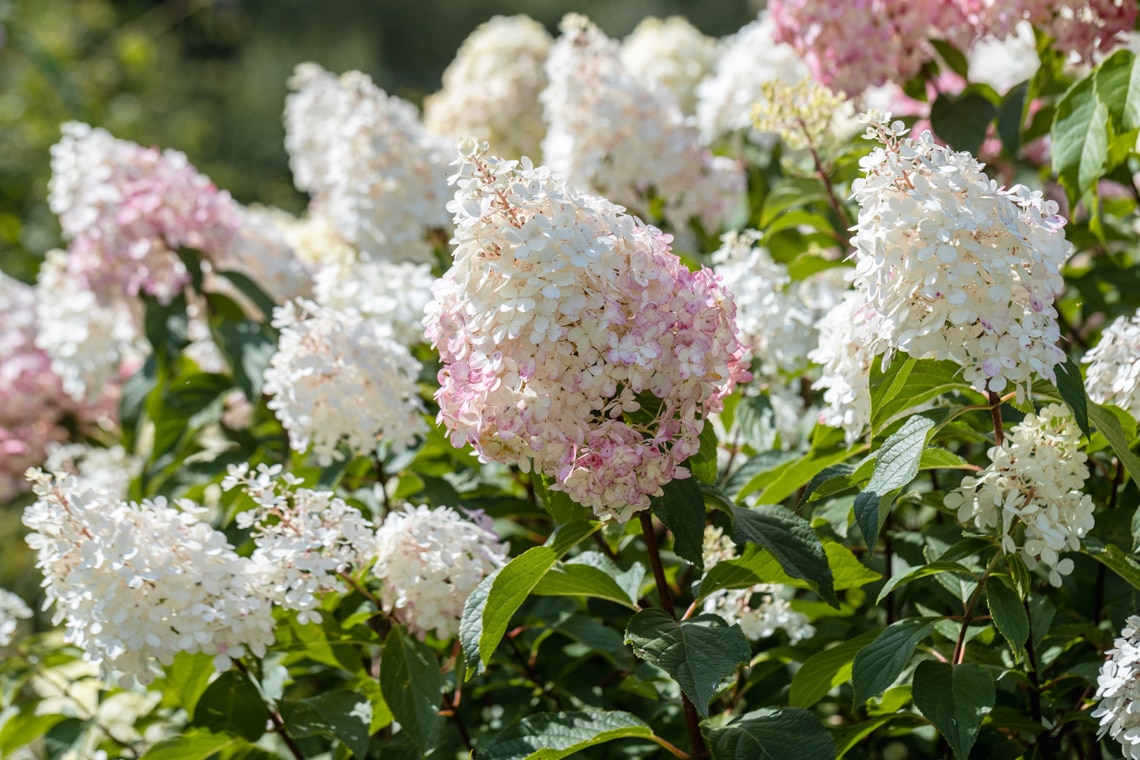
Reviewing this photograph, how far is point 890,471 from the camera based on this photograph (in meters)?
1.15

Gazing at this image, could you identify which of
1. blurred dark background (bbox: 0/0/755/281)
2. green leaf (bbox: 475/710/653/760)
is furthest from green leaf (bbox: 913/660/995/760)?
blurred dark background (bbox: 0/0/755/281)

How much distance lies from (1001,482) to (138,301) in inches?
71.7

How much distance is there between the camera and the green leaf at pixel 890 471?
3.72ft

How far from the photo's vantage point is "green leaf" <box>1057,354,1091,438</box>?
1112 millimetres

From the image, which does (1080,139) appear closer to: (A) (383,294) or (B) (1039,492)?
(B) (1039,492)

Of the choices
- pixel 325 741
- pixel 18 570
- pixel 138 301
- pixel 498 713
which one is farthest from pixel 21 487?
pixel 18 570

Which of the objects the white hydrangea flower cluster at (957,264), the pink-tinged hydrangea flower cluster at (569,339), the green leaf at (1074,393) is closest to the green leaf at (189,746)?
the pink-tinged hydrangea flower cluster at (569,339)

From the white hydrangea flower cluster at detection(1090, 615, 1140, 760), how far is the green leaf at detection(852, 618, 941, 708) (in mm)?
175

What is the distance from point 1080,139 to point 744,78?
111 cm

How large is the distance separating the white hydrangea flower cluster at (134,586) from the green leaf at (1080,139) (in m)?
1.24

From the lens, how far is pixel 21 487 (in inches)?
104

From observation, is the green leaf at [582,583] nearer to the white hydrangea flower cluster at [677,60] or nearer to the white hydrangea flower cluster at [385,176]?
the white hydrangea flower cluster at [385,176]

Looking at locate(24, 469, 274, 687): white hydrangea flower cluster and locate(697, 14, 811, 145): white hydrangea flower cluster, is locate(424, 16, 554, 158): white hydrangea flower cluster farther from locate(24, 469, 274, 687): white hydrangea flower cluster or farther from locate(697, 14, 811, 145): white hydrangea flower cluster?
locate(24, 469, 274, 687): white hydrangea flower cluster

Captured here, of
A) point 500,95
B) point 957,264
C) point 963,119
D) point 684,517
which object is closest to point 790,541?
point 684,517
